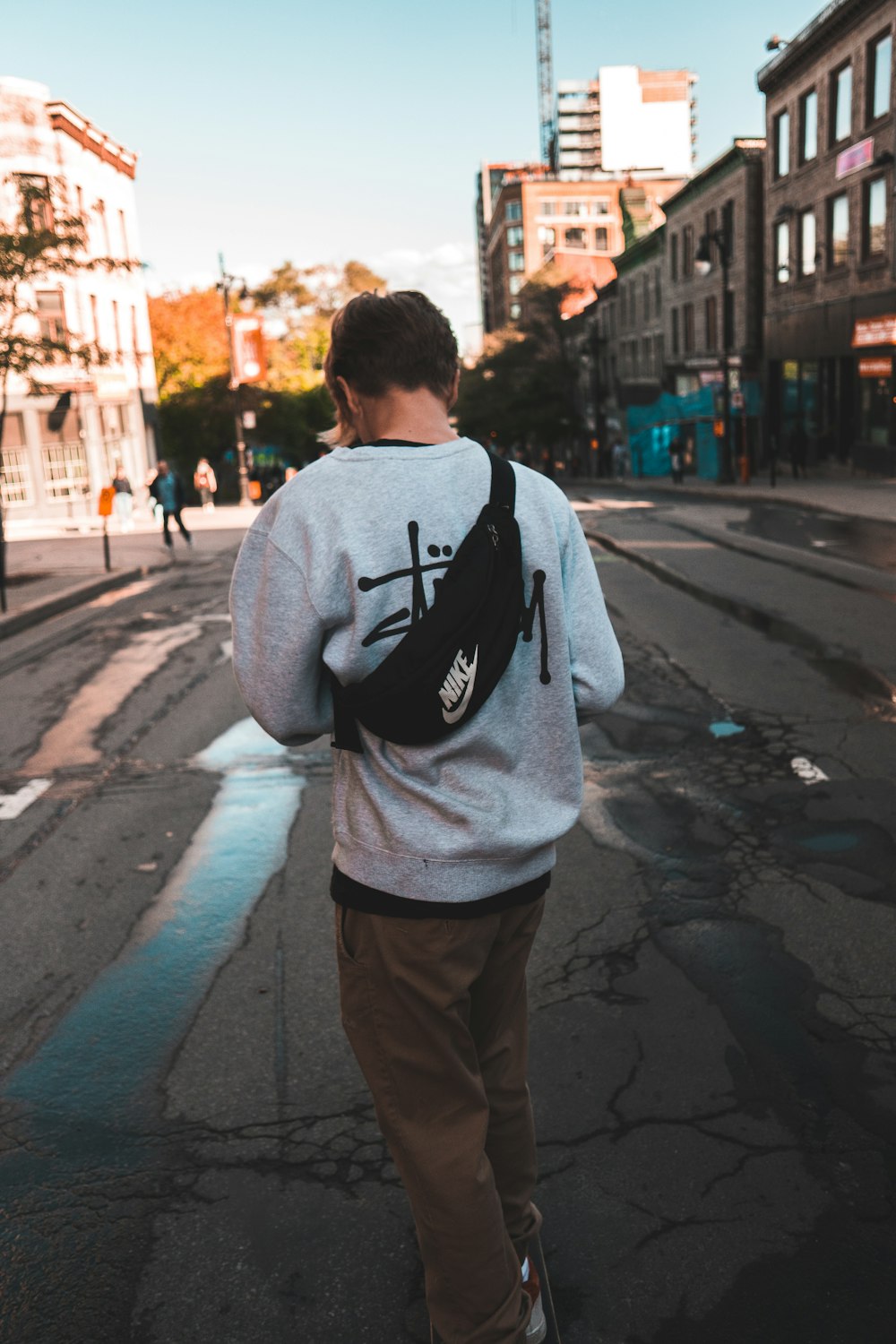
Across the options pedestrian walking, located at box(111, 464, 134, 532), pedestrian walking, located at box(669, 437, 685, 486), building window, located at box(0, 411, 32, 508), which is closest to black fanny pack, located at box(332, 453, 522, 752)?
pedestrian walking, located at box(111, 464, 134, 532)

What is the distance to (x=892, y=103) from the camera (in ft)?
97.6

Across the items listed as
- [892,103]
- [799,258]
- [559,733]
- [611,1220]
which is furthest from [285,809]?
[799,258]

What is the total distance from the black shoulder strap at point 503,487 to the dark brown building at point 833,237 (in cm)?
3039

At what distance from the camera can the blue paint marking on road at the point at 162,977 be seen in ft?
11.4

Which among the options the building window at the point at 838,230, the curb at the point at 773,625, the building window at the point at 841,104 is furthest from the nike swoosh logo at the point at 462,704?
the building window at the point at 841,104

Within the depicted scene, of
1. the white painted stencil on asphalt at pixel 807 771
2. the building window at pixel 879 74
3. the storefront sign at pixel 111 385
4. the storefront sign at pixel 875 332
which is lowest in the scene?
the white painted stencil on asphalt at pixel 807 771

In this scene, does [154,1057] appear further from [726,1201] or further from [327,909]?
[726,1201]

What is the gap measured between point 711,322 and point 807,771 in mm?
43364

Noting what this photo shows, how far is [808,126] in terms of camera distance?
1414 inches

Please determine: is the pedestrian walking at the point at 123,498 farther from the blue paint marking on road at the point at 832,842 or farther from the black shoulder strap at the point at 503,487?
the black shoulder strap at the point at 503,487

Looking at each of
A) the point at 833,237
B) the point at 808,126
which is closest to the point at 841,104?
the point at 808,126

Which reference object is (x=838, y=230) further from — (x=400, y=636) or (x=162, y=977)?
(x=400, y=636)

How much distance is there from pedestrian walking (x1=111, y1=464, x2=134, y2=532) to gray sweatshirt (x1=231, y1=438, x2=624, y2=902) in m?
27.7

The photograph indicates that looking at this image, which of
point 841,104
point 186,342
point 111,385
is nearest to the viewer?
point 841,104
